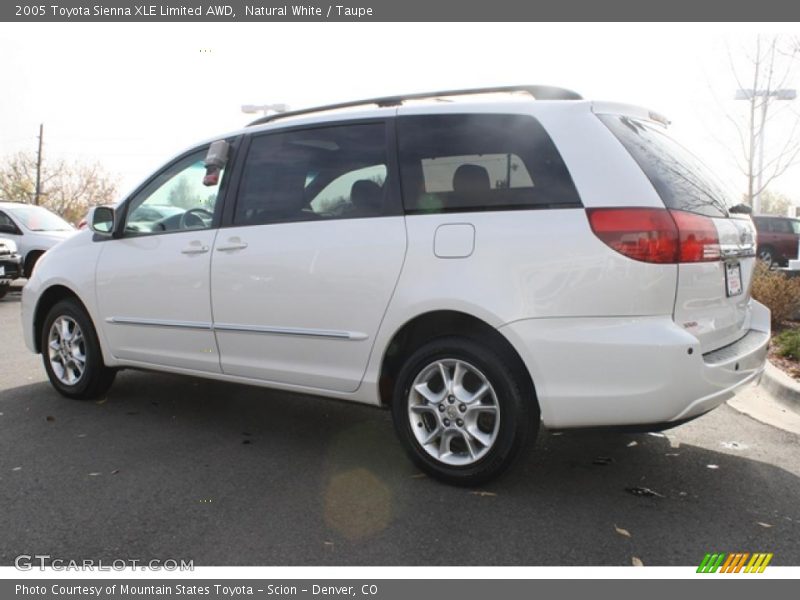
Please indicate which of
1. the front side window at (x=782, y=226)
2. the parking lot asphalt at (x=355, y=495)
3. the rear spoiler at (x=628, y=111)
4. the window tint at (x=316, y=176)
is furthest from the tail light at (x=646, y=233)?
the front side window at (x=782, y=226)

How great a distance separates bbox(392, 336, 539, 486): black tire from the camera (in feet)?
10.9

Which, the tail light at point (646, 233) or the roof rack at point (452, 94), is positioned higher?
the roof rack at point (452, 94)

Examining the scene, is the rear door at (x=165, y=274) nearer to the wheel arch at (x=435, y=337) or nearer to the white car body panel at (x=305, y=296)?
the white car body panel at (x=305, y=296)

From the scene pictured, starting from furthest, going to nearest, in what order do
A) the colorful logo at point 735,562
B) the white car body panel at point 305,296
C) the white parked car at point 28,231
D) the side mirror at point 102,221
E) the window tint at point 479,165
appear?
the white parked car at point 28,231 → the side mirror at point 102,221 → the white car body panel at point 305,296 → the window tint at point 479,165 → the colorful logo at point 735,562

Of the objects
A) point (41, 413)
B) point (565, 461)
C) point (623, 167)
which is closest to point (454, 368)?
point (565, 461)

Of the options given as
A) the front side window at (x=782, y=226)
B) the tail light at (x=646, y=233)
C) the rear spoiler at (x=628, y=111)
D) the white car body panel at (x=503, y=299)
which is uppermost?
the rear spoiler at (x=628, y=111)

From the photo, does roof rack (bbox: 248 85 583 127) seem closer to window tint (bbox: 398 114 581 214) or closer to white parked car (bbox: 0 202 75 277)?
window tint (bbox: 398 114 581 214)

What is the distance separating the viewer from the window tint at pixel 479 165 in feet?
10.8

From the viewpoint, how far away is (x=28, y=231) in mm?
12914

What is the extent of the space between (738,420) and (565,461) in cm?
160

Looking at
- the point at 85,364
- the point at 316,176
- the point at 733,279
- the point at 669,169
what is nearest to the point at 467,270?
the point at 669,169

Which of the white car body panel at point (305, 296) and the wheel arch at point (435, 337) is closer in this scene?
the wheel arch at point (435, 337)

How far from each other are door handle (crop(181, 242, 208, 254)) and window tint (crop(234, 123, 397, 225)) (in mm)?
303

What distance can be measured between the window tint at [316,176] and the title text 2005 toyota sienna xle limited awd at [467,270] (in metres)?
0.01
